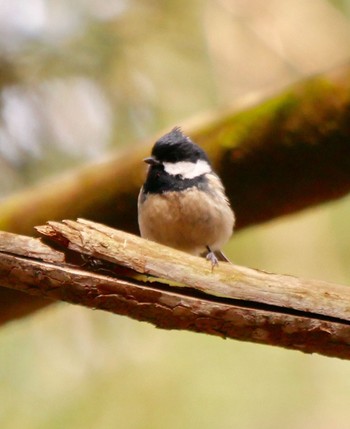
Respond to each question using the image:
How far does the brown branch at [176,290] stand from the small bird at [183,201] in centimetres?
54

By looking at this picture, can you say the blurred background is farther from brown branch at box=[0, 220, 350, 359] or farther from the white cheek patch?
brown branch at box=[0, 220, 350, 359]

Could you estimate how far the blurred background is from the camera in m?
3.20

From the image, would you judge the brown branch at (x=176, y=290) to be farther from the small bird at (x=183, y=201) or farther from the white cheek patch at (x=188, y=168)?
the white cheek patch at (x=188, y=168)

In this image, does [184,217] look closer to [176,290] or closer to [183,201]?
[183,201]

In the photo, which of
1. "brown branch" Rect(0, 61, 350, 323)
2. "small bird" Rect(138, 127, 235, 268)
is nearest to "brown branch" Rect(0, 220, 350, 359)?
"small bird" Rect(138, 127, 235, 268)

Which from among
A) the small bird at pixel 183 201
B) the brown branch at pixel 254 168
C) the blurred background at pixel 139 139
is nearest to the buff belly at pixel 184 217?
the small bird at pixel 183 201

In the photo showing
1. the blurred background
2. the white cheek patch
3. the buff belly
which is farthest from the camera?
the blurred background

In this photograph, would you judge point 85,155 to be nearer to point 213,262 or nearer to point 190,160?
point 190,160

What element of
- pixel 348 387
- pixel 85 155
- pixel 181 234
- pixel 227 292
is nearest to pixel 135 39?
pixel 85 155

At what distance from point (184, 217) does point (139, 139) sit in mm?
1087

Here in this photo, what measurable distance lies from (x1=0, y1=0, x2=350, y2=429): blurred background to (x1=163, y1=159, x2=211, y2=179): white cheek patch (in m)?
0.49

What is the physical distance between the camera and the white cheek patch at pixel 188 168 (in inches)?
99.4

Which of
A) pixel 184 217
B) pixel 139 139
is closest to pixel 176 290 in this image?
pixel 184 217

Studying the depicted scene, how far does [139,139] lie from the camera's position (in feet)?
11.2
